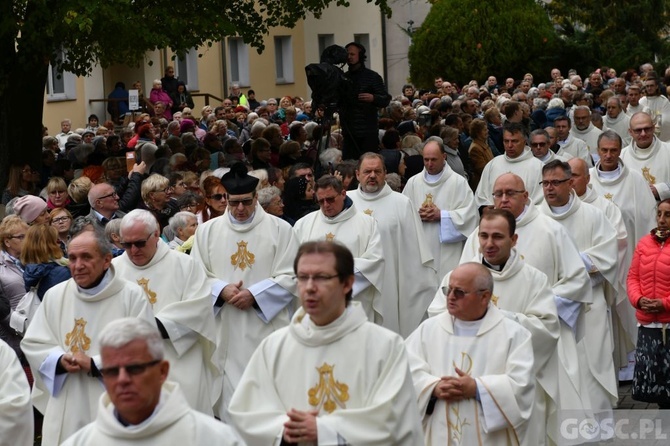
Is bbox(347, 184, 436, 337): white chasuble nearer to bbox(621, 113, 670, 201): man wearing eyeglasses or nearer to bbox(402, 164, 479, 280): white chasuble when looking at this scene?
bbox(402, 164, 479, 280): white chasuble

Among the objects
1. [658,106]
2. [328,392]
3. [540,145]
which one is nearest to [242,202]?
[328,392]

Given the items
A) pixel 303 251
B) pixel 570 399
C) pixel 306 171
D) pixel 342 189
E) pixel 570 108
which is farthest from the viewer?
pixel 570 108

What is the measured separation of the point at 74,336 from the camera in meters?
8.05

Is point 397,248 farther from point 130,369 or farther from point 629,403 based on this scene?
point 130,369

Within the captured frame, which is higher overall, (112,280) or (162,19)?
(162,19)

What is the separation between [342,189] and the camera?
10992 millimetres

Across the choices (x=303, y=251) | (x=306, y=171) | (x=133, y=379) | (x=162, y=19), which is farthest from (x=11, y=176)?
(x=133, y=379)

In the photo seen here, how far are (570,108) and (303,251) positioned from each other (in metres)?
17.3

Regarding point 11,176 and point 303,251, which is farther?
point 11,176

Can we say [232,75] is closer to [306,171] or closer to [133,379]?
[306,171]

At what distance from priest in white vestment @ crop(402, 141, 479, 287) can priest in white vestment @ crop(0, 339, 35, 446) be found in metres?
6.58

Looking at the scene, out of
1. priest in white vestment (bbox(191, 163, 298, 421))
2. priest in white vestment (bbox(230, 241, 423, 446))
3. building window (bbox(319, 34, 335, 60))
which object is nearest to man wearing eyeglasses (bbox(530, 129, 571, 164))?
priest in white vestment (bbox(191, 163, 298, 421))

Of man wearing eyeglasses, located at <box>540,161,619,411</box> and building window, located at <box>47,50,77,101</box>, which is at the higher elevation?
building window, located at <box>47,50,77,101</box>

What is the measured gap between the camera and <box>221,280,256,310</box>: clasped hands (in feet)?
32.6
